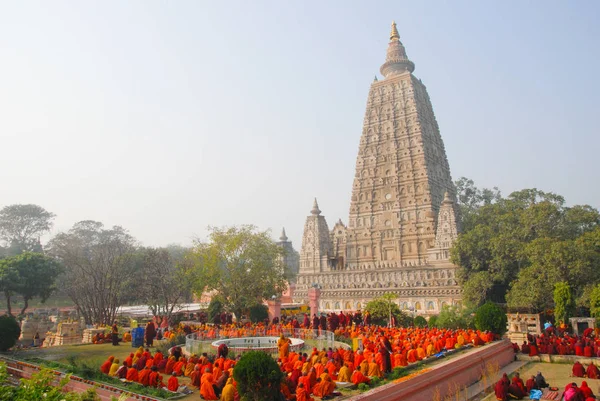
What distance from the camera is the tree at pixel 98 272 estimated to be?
1171 inches

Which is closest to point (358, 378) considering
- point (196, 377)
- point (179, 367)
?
point (196, 377)

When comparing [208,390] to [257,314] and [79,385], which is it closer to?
[79,385]

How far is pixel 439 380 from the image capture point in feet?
42.8

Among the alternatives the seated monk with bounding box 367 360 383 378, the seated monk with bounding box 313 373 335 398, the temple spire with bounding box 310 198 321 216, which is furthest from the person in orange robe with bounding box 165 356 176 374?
the temple spire with bounding box 310 198 321 216

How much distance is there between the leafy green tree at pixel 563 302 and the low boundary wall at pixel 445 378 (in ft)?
31.0

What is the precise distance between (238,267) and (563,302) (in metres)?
20.5

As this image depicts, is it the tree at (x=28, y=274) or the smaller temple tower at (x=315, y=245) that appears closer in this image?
the tree at (x=28, y=274)

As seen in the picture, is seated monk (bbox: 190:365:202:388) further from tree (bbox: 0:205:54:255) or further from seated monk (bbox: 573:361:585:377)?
tree (bbox: 0:205:54:255)

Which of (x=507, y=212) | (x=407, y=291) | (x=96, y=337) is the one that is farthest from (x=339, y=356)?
(x=507, y=212)

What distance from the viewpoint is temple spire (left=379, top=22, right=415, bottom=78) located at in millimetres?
55312

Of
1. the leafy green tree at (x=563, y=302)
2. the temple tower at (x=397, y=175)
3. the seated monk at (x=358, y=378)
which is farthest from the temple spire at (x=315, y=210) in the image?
the seated monk at (x=358, y=378)

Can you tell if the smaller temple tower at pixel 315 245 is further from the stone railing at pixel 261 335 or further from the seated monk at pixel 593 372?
the seated monk at pixel 593 372

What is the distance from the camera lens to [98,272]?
32.7 meters

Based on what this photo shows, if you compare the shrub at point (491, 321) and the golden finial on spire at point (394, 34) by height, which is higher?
the golden finial on spire at point (394, 34)
